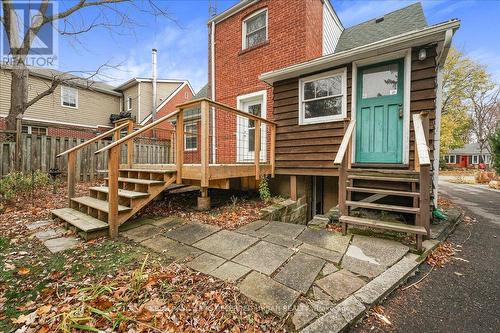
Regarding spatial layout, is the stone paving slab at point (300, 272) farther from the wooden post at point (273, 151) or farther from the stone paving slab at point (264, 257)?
the wooden post at point (273, 151)

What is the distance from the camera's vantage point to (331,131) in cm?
483

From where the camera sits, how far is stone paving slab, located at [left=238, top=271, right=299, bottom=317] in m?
1.75

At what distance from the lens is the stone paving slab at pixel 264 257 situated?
2.36 meters

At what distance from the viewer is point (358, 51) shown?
416 centimetres

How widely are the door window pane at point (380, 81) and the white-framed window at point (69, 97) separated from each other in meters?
17.3

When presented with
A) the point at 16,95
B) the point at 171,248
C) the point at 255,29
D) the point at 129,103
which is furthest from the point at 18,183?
the point at 129,103

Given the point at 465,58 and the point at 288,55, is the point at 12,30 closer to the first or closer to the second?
the point at 288,55

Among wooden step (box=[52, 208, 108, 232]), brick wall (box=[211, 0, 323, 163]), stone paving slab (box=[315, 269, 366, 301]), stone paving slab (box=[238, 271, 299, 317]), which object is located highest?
brick wall (box=[211, 0, 323, 163])

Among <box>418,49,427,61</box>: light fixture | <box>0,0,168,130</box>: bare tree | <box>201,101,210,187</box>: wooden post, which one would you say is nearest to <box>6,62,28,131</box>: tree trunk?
<box>0,0,168,130</box>: bare tree

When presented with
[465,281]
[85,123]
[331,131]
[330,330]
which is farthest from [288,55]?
[85,123]

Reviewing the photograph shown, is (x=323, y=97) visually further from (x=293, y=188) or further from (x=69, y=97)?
(x=69, y=97)

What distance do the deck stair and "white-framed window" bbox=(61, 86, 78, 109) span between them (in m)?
14.2

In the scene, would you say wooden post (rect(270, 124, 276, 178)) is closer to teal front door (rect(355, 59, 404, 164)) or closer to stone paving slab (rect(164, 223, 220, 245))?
teal front door (rect(355, 59, 404, 164))

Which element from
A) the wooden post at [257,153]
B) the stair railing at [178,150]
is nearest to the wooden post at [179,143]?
the stair railing at [178,150]
